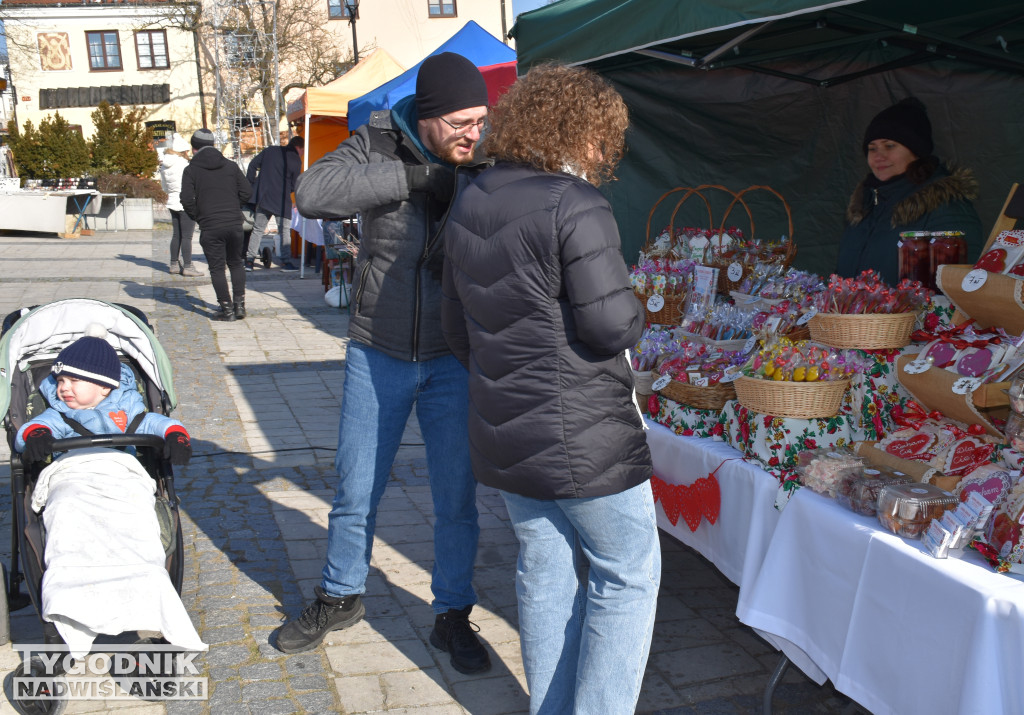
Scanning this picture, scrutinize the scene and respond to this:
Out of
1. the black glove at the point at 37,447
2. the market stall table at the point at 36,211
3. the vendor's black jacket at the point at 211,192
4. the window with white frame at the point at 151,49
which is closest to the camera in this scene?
the black glove at the point at 37,447

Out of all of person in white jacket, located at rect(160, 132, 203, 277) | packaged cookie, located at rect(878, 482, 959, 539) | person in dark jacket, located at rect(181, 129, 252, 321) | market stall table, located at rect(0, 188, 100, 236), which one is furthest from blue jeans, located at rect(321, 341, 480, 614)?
market stall table, located at rect(0, 188, 100, 236)

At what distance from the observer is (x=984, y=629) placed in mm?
1899

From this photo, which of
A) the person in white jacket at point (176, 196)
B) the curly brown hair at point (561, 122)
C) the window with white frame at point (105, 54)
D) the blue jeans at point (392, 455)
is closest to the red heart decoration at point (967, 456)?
the curly brown hair at point (561, 122)

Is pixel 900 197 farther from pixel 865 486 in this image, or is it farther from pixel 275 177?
pixel 275 177

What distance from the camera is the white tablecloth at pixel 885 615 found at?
1893mm

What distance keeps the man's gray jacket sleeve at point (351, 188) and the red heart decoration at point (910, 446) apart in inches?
65.5

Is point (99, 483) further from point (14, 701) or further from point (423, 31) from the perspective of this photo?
point (423, 31)

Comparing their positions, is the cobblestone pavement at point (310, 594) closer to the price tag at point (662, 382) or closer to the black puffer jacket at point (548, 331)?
the price tag at point (662, 382)

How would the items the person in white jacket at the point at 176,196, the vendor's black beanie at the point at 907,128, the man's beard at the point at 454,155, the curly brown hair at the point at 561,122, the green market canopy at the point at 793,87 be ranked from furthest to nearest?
the person in white jacket at the point at 176,196 → the green market canopy at the point at 793,87 → the vendor's black beanie at the point at 907,128 → the man's beard at the point at 454,155 → the curly brown hair at the point at 561,122

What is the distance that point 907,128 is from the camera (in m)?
3.43

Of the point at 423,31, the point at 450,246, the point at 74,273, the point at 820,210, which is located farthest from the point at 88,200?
the point at 423,31

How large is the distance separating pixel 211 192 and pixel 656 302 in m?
6.30

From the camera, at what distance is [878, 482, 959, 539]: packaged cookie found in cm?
219

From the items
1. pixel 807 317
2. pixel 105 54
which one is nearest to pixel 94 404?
pixel 807 317
